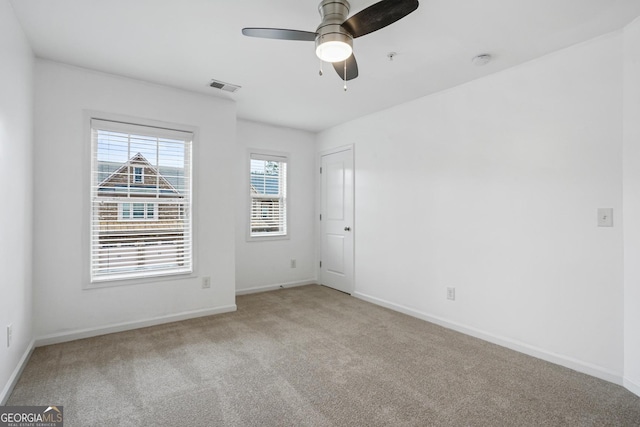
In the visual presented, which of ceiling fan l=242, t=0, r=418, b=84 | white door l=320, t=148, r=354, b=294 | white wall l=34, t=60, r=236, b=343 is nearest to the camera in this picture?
ceiling fan l=242, t=0, r=418, b=84

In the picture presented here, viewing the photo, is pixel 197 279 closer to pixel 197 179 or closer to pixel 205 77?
pixel 197 179

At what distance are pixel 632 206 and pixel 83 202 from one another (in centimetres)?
453

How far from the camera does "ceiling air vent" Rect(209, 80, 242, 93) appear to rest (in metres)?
3.38

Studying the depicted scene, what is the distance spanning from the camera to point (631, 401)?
82.7 inches

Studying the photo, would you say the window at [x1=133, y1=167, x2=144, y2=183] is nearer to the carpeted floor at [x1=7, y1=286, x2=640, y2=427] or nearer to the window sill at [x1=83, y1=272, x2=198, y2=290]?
the window sill at [x1=83, y1=272, x2=198, y2=290]

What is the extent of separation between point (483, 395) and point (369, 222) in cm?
255

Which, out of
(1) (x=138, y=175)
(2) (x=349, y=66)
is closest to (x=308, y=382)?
(2) (x=349, y=66)

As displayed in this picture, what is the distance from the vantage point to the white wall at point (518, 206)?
2416 mm

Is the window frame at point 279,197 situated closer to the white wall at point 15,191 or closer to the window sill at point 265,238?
the window sill at point 265,238

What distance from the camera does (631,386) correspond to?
7.26 ft

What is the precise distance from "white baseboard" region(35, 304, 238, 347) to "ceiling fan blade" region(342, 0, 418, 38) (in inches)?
129

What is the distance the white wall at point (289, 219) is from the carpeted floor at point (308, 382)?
4.97 feet

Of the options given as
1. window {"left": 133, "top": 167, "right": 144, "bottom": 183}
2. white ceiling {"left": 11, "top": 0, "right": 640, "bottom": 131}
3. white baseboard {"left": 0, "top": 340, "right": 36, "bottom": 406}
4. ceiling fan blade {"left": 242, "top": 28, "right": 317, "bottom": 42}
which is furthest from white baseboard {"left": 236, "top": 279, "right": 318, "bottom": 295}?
ceiling fan blade {"left": 242, "top": 28, "right": 317, "bottom": 42}

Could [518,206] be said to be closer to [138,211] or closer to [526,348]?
[526,348]
